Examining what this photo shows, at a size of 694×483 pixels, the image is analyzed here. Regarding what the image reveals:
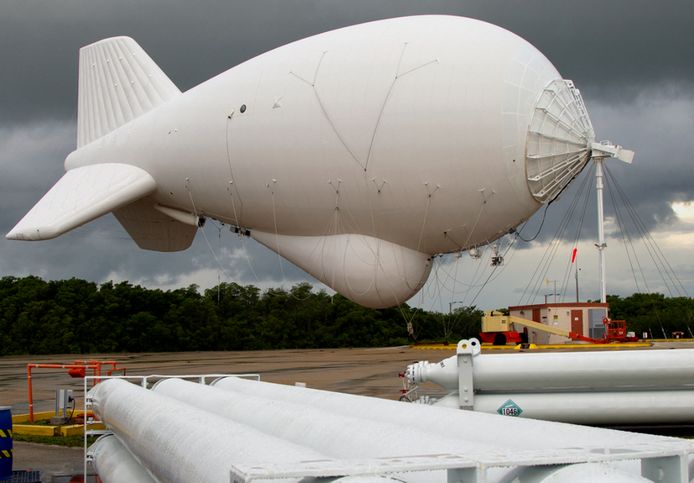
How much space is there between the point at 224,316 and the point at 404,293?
5088 centimetres

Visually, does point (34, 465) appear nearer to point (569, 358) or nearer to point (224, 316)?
Result: point (569, 358)

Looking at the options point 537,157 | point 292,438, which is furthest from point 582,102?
point 292,438

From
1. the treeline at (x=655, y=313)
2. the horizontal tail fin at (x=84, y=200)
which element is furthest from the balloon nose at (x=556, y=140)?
the treeline at (x=655, y=313)

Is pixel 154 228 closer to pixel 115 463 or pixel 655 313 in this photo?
pixel 115 463

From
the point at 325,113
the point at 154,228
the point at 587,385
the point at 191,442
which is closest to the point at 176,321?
the point at 154,228

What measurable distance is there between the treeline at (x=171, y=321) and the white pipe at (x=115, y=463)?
48.8 meters

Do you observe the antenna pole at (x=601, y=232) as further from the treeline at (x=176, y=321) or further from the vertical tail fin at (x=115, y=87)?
the vertical tail fin at (x=115, y=87)

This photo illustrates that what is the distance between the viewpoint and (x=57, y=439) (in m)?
14.8

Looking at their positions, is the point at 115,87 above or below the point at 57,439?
above

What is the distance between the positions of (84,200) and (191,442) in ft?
49.1

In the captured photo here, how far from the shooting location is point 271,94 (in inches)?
598

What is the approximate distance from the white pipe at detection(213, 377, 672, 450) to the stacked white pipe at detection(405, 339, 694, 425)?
3.33 meters

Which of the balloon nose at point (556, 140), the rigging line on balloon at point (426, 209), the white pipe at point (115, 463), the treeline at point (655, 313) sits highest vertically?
the balloon nose at point (556, 140)

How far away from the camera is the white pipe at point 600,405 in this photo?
29.6 ft
